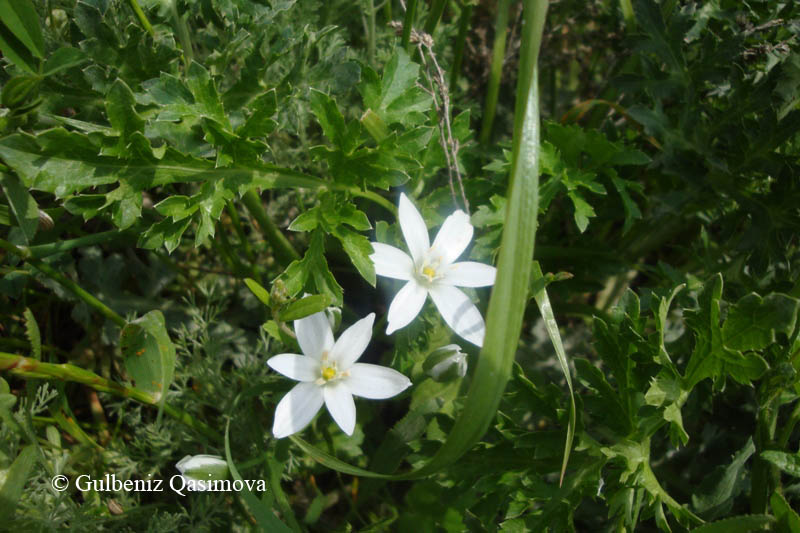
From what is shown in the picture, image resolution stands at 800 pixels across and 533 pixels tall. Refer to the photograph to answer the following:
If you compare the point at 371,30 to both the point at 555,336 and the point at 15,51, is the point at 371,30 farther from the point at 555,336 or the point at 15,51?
the point at 555,336

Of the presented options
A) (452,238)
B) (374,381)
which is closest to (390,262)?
(452,238)

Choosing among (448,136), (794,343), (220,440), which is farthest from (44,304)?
(794,343)

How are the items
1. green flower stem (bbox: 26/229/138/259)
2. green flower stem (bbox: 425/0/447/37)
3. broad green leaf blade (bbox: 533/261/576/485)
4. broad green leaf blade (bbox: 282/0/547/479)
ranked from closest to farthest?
broad green leaf blade (bbox: 282/0/547/479) < broad green leaf blade (bbox: 533/261/576/485) < green flower stem (bbox: 26/229/138/259) < green flower stem (bbox: 425/0/447/37)

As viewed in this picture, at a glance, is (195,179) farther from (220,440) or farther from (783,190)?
(783,190)

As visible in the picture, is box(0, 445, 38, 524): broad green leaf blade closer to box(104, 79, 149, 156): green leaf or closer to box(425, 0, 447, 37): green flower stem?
box(104, 79, 149, 156): green leaf

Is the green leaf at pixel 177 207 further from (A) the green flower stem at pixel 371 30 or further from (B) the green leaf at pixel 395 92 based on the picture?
(A) the green flower stem at pixel 371 30

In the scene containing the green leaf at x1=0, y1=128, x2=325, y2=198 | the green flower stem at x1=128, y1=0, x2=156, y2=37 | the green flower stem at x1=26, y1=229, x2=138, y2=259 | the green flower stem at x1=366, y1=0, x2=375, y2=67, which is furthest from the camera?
the green flower stem at x1=366, y1=0, x2=375, y2=67

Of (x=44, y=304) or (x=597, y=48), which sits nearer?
(x=44, y=304)

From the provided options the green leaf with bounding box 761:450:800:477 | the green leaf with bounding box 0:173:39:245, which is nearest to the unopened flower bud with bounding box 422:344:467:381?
the green leaf with bounding box 761:450:800:477

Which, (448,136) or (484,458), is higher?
(448,136)
